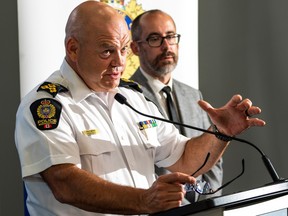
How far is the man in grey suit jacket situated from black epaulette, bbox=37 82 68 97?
1.25m

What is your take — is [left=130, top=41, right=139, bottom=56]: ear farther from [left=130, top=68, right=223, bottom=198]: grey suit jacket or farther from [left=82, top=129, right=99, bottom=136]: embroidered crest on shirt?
[left=82, top=129, right=99, bottom=136]: embroidered crest on shirt

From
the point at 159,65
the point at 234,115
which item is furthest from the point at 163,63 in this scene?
the point at 234,115

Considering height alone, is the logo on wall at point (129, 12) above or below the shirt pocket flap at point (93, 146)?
above

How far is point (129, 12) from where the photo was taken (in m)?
3.47

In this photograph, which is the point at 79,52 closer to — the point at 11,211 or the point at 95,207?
the point at 95,207

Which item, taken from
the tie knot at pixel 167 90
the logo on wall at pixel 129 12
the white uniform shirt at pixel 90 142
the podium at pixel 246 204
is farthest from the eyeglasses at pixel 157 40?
the podium at pixel 246 204

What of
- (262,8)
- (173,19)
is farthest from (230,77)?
(173,19)

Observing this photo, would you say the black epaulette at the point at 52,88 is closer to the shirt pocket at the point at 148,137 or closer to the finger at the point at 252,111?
the shirt pocket at the point at 148,137

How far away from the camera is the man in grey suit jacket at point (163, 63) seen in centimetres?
338

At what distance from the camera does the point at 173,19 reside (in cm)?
367

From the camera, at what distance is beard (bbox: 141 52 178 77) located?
134 inches

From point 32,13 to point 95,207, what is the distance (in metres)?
1.34

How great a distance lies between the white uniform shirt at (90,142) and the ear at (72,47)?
0.15 ft

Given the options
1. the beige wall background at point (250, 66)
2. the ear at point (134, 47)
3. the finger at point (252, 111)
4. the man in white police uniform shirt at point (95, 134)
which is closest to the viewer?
the man in white police uniform shirt at point (95, 134)
